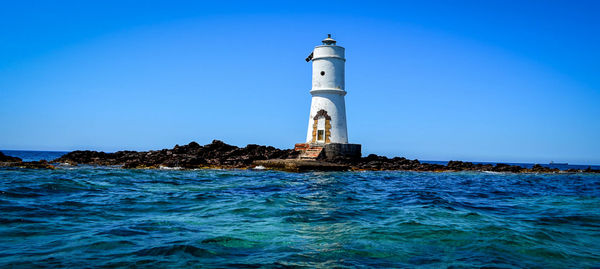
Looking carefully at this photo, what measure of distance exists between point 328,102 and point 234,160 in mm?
7223

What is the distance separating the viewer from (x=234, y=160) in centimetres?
2670

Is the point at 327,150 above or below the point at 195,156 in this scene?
above

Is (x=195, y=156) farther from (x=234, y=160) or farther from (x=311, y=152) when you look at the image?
(x=311, y=152)

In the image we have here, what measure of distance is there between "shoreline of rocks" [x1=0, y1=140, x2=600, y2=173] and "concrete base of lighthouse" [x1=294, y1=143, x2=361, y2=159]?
11.1 inches

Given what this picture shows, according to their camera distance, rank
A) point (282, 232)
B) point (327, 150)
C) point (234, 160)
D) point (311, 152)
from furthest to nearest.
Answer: point (234, 160), point (327, 150), point (311, 152), point (282, 232)

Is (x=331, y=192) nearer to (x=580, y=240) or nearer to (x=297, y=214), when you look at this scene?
(x=297, y=214)

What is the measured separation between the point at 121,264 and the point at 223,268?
110cm

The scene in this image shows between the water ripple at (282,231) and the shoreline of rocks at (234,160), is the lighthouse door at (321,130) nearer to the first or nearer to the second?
the shoreline of rocks at (234,160)

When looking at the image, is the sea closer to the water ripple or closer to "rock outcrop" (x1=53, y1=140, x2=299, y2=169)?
the water ripple

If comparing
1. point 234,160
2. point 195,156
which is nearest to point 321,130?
point 234,160

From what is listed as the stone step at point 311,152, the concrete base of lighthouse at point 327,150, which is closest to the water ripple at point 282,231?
the stone step at point 311,152

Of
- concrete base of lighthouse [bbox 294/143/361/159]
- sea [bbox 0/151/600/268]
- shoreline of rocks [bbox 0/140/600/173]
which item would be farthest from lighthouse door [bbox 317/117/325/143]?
sea [bbox 0/151/600/268]

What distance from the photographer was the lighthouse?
1030 inches

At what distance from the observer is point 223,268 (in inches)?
171
